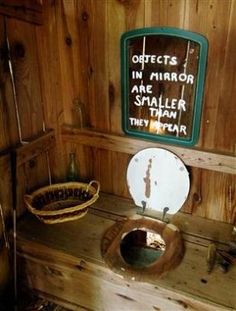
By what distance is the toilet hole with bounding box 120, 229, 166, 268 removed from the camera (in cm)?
166

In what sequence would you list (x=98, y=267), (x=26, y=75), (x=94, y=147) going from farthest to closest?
1. (x=94, y=147)
2. (x=26, y=75)
3. (x=98, y=267)

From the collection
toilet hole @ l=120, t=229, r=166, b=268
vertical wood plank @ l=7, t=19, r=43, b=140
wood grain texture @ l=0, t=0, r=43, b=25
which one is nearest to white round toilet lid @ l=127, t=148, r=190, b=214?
toilet hole @ l=120, t=229, r=166, b=268

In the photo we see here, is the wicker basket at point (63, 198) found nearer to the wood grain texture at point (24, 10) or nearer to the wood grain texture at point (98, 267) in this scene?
the wood grain texture at point (98, 267)

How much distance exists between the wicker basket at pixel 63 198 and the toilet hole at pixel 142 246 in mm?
310

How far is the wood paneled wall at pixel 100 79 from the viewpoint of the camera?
1269mm

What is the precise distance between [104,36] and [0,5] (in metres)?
0.47

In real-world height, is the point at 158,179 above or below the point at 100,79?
below

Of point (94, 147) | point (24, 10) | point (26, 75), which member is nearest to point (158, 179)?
point (94, 147)

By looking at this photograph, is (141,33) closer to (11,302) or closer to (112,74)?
(112,74)

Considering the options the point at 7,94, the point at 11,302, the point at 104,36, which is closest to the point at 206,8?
the point at 104,36

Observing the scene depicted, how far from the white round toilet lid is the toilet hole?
6.8 inches

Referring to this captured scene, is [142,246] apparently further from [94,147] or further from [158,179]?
[94,147]

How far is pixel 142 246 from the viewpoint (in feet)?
5.69

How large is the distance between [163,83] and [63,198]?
0.86 meters
